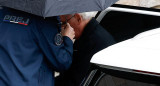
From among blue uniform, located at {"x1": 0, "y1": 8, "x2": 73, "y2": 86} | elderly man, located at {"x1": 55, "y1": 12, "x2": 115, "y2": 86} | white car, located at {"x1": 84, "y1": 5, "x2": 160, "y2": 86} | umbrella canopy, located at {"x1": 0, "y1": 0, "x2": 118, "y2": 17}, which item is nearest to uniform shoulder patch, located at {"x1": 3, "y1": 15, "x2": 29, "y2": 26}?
blue uniform, located at {"x1": 0, "y1": 8, "x2": 73, "y2": 86}

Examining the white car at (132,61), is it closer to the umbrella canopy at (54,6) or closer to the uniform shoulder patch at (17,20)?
the umbrella canopy at (54,6)

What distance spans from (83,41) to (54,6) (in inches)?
25.9

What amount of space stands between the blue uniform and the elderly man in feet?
0.62

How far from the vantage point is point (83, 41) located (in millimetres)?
2336

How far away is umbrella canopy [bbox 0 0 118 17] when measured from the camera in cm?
172

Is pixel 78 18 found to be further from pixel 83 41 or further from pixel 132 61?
pixel 132 61

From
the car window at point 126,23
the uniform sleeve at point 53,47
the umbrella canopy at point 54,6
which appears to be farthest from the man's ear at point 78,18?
the car window at point 126,23

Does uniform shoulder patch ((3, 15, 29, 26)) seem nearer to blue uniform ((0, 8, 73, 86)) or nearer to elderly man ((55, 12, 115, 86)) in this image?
blue uniform ((0, 8, 73, 86))

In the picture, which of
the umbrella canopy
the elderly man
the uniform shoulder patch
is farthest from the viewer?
the elderly man

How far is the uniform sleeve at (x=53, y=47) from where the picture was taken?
1942mm

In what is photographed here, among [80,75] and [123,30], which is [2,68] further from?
[123,30]

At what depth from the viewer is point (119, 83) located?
80.7 inches

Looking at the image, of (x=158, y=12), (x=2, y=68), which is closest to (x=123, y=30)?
(x=158, y=12)

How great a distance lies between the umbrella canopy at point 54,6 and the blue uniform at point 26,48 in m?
0.14
